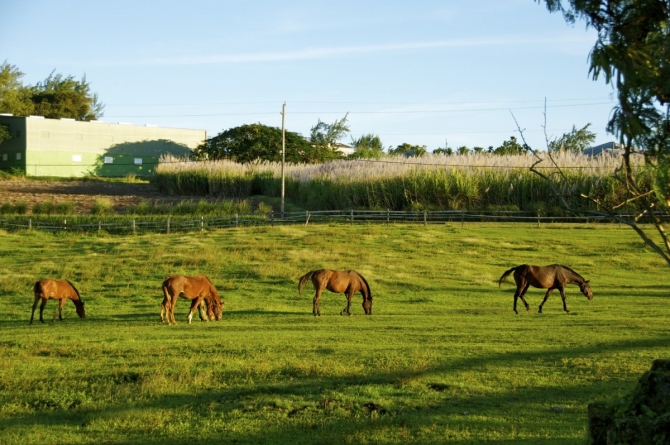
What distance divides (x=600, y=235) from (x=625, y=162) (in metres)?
36.0

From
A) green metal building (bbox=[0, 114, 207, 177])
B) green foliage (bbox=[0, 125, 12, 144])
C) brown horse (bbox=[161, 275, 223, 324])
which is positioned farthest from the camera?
green metal building (bbox=[0, 114, 207, 177])

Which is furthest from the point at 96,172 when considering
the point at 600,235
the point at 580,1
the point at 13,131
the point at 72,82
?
the point at 580,1

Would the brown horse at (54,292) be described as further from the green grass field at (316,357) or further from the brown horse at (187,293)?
the brown horse at (187,293)

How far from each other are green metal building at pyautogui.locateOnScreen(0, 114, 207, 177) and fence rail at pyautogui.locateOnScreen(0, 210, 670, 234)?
121 ft

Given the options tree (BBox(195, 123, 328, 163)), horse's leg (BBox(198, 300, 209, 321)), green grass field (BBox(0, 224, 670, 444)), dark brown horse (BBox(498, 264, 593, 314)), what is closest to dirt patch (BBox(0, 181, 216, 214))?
A: tree (BBox(195, 123, 328, 163))

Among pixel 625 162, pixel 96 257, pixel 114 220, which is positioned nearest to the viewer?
pixel 625 162

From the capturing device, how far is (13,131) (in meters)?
82.6

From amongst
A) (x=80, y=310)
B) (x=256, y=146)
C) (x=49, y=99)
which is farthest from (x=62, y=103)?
(x=80, y=310)

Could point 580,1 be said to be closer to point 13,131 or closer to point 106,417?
point 106,417

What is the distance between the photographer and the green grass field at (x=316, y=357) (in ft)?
31.4

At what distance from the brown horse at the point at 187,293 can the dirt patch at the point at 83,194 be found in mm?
36759

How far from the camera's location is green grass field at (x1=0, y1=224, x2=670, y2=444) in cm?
958

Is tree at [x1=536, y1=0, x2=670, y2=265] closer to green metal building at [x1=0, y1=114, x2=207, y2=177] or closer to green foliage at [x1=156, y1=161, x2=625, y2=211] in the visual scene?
green foliage at [x1=156, y1=161, x2=625, y2=211]

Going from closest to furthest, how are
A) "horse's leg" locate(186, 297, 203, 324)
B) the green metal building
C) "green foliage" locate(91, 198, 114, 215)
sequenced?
"horse's leg" locate(186, 297, 203, 324) < "green foliage" locate(91, 198, 114, 215) < the green metal building
